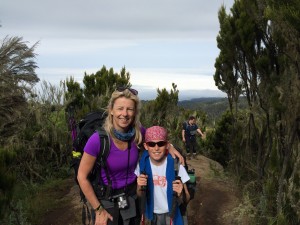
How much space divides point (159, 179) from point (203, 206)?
3.70 meters

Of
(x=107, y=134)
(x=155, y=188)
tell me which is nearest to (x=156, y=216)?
(x=155, y=188)

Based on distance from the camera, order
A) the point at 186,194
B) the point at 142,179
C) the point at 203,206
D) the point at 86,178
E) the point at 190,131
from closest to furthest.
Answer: the point at 86,178 → the point at 142,179 → the point at 186,194 → the point at 203,206 → the point at 190,131

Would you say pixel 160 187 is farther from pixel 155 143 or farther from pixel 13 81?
pixel 13 81

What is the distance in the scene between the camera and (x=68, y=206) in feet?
22.0

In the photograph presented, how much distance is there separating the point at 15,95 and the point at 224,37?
176 inches

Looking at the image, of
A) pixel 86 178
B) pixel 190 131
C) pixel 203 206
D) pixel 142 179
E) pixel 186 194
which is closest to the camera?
pixel 86 178

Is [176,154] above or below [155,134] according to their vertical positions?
below

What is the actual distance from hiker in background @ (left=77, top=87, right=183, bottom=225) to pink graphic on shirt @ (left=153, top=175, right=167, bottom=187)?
184 millimetres

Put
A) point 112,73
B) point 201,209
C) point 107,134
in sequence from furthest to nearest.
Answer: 1. point 112,73
2. point 201,209
3. point 107,134

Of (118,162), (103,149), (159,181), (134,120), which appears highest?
(134,120)

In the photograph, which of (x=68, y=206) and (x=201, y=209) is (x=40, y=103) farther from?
(x=201, y=209)

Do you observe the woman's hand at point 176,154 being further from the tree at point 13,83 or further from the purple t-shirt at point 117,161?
the tree at point 13,83

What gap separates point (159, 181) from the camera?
9.88 ft

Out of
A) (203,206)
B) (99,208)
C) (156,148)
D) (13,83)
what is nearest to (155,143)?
(156,148)
